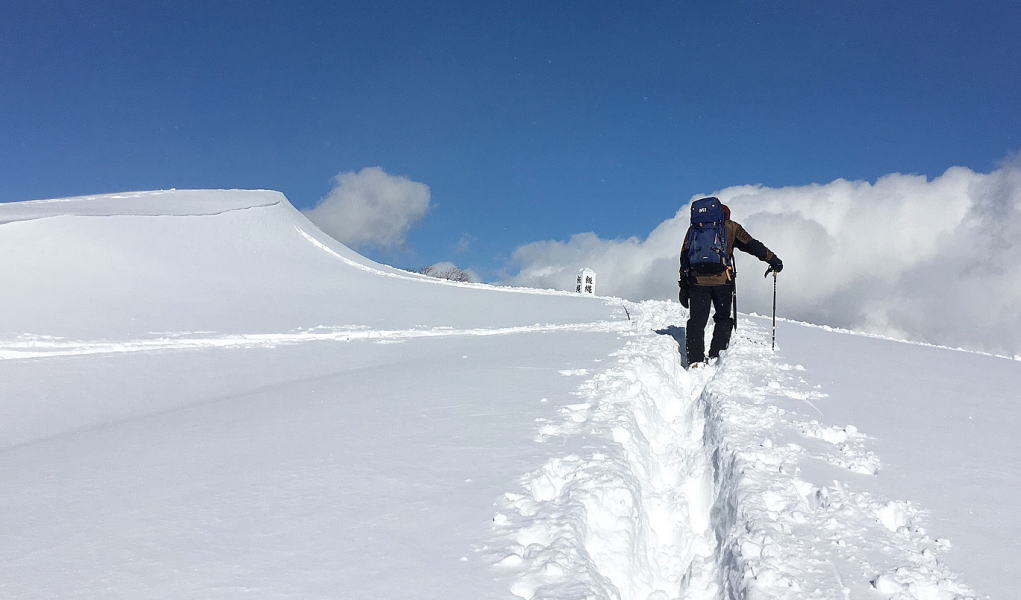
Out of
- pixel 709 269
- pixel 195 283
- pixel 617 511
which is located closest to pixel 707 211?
pixel 709 269

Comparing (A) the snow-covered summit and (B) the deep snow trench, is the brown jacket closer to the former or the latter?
(B) the deep snow trench

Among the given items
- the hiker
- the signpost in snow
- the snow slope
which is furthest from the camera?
the signpost in snow

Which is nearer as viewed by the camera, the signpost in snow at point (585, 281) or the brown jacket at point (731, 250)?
the brown jacket at point (731, 250)

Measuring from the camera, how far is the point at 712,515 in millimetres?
4258

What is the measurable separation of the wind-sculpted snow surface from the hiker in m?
2.69

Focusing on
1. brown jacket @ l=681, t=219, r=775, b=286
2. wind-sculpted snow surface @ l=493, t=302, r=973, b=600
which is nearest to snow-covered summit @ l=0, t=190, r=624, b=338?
brown jacket @ l=681, t=219, r=775, b=286

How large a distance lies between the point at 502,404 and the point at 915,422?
389 cm

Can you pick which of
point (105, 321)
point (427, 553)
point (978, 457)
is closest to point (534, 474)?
point (427, 553)

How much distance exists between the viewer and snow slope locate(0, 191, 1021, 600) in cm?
294

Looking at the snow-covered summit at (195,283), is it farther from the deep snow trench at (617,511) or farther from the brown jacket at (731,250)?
the deep snow trench at (617,511)

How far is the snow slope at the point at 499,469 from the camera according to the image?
9.65 ft

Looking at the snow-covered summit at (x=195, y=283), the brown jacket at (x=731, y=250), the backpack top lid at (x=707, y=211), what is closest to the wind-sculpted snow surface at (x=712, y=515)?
the brown jacket at (x=731, y=250)

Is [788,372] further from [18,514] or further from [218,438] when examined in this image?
[18,514]

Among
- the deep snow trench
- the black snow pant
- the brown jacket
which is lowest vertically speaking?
the deep snow trench
